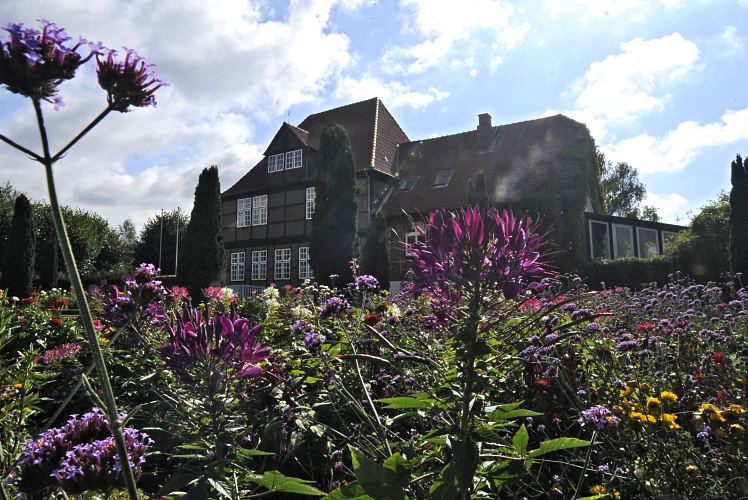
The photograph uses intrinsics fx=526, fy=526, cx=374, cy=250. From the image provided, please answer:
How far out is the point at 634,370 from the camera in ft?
9.99

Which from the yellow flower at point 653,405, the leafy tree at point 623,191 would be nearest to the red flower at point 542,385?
the yellow flower at point 653,405

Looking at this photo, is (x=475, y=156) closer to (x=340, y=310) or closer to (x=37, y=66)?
(x=340, y=310)

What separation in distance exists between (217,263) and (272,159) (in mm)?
11724

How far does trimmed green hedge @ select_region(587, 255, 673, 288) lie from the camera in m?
17.8

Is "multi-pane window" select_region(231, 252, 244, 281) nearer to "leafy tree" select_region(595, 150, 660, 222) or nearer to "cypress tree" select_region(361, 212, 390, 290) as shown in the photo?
"cypress tree" select_region(361, 212, 390, 290)

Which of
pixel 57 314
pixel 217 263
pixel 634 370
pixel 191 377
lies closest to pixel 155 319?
pixel 191 377

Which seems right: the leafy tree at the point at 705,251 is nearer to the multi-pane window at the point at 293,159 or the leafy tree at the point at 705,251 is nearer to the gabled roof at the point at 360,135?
the gabled roof at the point at 360,135

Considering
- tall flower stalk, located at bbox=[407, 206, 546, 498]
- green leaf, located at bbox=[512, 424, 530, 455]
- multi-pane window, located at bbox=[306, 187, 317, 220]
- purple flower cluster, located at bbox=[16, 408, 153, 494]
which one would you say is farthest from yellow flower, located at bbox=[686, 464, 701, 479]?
multi-pane window, located at bbox=[306, 187, 317, 220]

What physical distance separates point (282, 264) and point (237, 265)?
3763mm

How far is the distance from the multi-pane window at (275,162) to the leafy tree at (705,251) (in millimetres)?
18894

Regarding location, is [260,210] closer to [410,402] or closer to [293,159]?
[293,159]

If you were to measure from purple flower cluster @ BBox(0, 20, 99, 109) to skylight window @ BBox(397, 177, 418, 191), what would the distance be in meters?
25.2

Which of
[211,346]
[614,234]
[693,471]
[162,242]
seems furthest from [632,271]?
[162,242]

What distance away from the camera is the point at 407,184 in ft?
86.8
